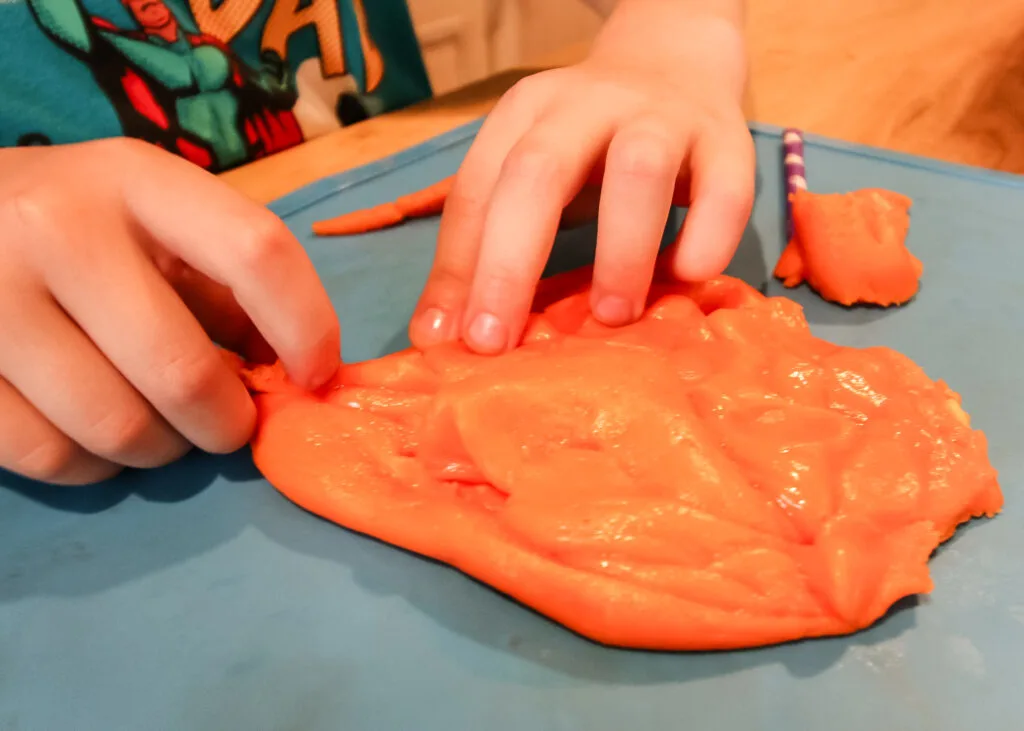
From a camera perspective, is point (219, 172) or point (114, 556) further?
point (219, 172)

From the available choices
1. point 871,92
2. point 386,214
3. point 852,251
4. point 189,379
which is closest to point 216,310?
point 189,379

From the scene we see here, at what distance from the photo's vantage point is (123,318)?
0.60m

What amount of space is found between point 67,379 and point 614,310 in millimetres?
523

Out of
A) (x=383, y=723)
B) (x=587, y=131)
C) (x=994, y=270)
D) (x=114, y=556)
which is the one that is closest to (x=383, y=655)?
(x=383, y=723)

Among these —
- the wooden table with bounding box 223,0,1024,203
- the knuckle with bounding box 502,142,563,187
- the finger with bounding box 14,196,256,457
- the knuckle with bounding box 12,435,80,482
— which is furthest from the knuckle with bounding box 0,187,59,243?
the wooden table with bounding box 223,0,1024,203

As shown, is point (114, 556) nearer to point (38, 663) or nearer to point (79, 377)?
point (38, 663)

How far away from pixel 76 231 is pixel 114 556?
345mm

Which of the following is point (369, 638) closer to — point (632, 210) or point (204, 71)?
point (632, 210)

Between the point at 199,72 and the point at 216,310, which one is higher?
the point at 199,72

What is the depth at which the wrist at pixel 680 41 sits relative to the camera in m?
0.95

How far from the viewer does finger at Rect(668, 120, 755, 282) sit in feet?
2.44

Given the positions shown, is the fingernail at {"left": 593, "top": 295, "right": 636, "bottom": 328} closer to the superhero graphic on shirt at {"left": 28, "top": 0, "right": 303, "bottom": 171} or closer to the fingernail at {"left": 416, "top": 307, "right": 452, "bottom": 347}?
the fingernail at {"left": 416, "top": 307, "right": 452, "bottom": 347}

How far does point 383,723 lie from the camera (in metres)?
0.59

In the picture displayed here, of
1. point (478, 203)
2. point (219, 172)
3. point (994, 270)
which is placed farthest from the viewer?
point (219, 172)
